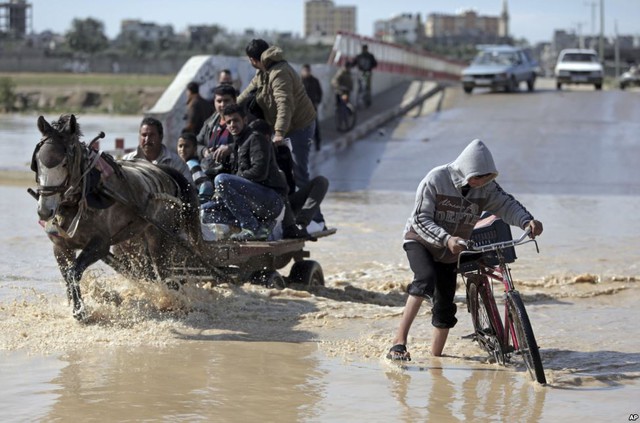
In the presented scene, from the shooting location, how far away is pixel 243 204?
1112cm

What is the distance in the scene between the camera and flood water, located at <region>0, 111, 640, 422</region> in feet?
25.7

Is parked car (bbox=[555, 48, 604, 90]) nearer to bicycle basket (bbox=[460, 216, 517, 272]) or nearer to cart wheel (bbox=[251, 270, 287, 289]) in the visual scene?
cart wheel (bbox=[251, 270, 287, 289])

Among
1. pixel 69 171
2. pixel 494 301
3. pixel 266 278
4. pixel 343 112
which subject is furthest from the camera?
pixel 343 112

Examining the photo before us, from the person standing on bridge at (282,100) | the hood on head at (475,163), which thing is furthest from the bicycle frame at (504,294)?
the person standing on bridge at (282,100)

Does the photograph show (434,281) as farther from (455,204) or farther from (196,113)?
(196,113)

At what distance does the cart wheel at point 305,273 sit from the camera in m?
11.9

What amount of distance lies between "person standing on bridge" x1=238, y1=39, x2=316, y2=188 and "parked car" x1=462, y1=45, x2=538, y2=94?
28.3 m

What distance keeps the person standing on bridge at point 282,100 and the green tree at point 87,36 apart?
124 m

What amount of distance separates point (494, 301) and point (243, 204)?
3137mm

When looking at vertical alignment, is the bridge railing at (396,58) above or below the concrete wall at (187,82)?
above

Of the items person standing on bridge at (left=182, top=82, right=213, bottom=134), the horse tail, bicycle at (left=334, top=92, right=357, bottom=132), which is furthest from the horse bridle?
bicycle at (left=334, top=92, right=357, bottom=132)

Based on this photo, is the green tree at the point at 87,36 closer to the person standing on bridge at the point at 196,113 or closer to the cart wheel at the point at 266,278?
the person standing on bridge at the point at 196,113

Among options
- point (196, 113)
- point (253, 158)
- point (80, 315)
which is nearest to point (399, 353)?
point (80, 315)

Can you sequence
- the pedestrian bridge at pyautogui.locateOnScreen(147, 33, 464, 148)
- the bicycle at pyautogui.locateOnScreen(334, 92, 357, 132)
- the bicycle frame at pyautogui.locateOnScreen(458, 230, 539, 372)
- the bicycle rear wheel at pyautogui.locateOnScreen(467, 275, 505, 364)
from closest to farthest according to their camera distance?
the bicycle frame at pyautogui.locateOnScreen(458, 230, 539, 372) → the bicycle rear wheel at pyautogui.locateOnScreen(467, 275, 505, 364) → the pedestrian bridge at pyautogui.locateOnScreen(147, 33, 464, 148) → the bicycle at pyautogui.locateOnScreen(334, 92, 357, 132)
